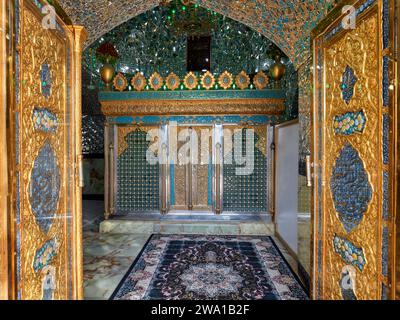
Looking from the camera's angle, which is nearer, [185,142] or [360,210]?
[360,210]

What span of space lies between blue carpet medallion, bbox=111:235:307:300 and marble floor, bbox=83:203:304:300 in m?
0.09

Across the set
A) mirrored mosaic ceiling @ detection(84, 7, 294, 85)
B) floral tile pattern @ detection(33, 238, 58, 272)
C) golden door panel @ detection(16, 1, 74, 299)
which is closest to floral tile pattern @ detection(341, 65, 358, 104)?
golden door panel @ detection(16, 1, 74, 299)

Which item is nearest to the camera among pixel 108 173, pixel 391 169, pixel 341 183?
pixel 391 169

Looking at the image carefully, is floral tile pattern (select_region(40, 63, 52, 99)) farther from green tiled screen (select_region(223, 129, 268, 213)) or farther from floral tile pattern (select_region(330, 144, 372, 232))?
green tiled screen (select_region(223, 129, 268, 213))

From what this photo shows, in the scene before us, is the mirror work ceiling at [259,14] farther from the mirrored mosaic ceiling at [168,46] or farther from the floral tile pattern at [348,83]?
the mirrored mosaic ceiling at [168,46]

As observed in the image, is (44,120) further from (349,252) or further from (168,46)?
(168,46)

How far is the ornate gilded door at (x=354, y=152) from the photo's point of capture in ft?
3.66

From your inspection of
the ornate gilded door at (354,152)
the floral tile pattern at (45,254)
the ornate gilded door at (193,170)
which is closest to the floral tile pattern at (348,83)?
the ornate gilded door at (354,152)

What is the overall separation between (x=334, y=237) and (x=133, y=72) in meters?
3.90

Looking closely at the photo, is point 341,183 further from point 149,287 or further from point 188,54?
point 188,54

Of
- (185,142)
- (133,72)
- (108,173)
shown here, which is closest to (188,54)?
(133,72)

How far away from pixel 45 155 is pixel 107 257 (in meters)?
2.09

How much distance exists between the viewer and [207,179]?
13.7 ft

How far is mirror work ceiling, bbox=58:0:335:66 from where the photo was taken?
2.23 metres
